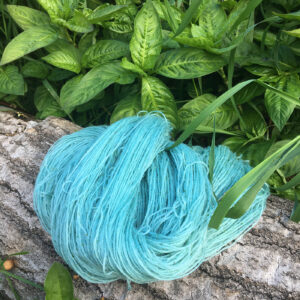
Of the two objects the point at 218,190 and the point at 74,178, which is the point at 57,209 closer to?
the point at 74,178

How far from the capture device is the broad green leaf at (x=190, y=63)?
1.02m

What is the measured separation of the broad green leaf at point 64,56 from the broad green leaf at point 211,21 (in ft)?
1.33

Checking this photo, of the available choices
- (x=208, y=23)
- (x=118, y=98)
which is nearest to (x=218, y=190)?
(x=208, y=23)

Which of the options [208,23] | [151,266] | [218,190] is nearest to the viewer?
[151,266]

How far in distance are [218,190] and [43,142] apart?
58 centimetres

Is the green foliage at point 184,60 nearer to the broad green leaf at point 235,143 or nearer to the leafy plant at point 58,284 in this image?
the broad green leaf at point 235,143

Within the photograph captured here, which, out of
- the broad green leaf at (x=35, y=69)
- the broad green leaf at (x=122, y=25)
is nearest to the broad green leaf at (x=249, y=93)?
the broad green leaf at (x=122, y=25)

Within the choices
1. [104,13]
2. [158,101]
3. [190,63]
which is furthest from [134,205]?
[104,13]

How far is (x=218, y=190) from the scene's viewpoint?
88 cm

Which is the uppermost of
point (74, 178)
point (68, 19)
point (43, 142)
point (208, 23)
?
point (208, 23)

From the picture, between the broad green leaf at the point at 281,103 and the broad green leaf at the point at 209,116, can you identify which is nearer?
the broad green leaf at the point at 281,103

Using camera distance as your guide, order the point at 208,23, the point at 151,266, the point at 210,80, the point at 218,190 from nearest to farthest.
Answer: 1. the point at 151,266
2. the point at 218,190
3. the point at 208,23
4. the point at 210,80

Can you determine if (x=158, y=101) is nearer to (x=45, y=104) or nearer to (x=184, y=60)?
(x=184, y=60)

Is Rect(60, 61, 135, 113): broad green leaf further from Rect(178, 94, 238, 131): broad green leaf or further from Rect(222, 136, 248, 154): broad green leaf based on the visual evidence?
Rect(222, 136, 248, 154): broad green leaf
